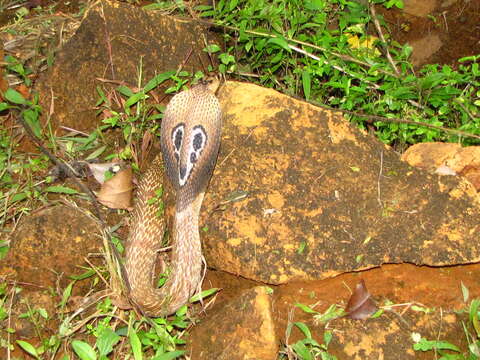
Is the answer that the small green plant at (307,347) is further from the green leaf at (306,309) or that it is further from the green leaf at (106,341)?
the green leaf at (106,341)

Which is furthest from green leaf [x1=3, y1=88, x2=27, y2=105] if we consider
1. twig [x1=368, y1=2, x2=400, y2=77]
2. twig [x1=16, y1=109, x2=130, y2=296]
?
twig [x1=368, y1=2, x2=400, y2=77]

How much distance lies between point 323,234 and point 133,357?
1.15 meters

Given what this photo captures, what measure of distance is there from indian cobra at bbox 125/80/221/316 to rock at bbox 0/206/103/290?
0.27 m

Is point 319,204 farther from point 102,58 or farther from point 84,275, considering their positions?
point 102,58

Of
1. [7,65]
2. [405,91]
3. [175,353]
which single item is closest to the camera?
[175,353]

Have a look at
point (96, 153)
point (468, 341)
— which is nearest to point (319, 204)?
point (468, 341)

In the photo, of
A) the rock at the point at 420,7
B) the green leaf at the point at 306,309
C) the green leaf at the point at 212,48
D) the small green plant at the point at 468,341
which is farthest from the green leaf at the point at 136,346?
the rock at the point at 420,7

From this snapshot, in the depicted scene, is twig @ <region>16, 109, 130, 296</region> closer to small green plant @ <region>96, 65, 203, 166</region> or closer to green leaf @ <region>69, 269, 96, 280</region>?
green leaf @ <region>69, 269, 96, 280</region>

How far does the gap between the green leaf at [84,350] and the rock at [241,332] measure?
0.47 meters

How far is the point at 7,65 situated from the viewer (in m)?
3.47

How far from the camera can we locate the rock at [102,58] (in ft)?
11.0

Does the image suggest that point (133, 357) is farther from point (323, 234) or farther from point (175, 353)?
point (323, 234)

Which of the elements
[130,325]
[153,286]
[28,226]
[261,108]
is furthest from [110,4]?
[130,325]

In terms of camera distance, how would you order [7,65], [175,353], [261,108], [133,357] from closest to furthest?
[175,353]
[133,357]
[261,108]
[7,65]
